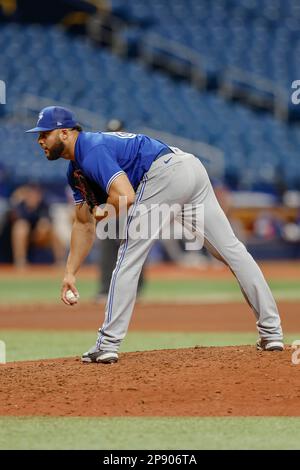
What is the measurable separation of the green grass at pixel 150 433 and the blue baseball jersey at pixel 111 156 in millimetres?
1574

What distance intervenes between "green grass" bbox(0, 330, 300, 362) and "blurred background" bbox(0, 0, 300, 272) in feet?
31.0

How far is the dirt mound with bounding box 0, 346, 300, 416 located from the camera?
222 inches

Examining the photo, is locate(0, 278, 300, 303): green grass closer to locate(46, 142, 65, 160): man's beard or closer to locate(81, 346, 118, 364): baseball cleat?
locate(81, 346, 118, 364): baseball cleat

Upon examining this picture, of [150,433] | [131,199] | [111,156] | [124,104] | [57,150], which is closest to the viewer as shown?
[150,433]

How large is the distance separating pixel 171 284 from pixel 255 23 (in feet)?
41.4

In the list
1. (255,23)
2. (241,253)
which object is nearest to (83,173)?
(241,253)

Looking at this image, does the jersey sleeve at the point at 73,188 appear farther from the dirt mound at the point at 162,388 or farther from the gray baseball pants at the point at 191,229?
the dirt mound at the point at 162,388

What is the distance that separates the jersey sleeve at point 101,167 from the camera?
6191 mm

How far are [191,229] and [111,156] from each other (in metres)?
0.85

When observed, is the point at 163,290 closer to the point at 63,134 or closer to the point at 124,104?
the point at 124,104

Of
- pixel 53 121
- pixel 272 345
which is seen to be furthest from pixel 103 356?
pixel 53 121

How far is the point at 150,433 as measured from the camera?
16.5ft

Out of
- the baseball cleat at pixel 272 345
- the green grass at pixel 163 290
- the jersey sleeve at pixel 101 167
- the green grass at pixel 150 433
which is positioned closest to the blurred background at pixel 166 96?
the green grass at pixel 163 290
